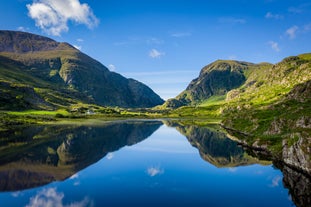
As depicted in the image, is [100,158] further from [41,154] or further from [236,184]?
[236,184]

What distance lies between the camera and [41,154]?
8056 centimetres

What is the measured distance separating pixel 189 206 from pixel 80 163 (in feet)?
139

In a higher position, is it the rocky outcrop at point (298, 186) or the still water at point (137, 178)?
the rocky outcrop at point (298, 186)

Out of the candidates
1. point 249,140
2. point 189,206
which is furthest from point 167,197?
point 249,140

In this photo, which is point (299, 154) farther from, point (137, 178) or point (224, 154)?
point (224, 154)

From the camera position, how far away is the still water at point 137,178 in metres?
41.0

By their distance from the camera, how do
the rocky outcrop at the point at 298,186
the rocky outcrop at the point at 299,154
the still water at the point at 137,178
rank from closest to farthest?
the rocky outcrop at the point at 298,186 < the still water at the point at 137,178 < the rocky outcrop at the point at 299,154

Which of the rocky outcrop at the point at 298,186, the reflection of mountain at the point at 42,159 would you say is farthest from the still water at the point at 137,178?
the rocky outcrop at the point at 298,186

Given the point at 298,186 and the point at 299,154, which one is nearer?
the point at 298,186

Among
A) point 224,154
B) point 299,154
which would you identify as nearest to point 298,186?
point 299,154

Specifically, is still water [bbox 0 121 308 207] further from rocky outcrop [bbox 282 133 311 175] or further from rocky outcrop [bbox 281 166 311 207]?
rocky outcrop [bbox 282 133 311 175]

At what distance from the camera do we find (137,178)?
5566 centimetres

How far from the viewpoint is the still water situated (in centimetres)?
4102

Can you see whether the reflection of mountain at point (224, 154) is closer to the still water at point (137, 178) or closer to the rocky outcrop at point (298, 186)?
the still water at point (137, 178)
